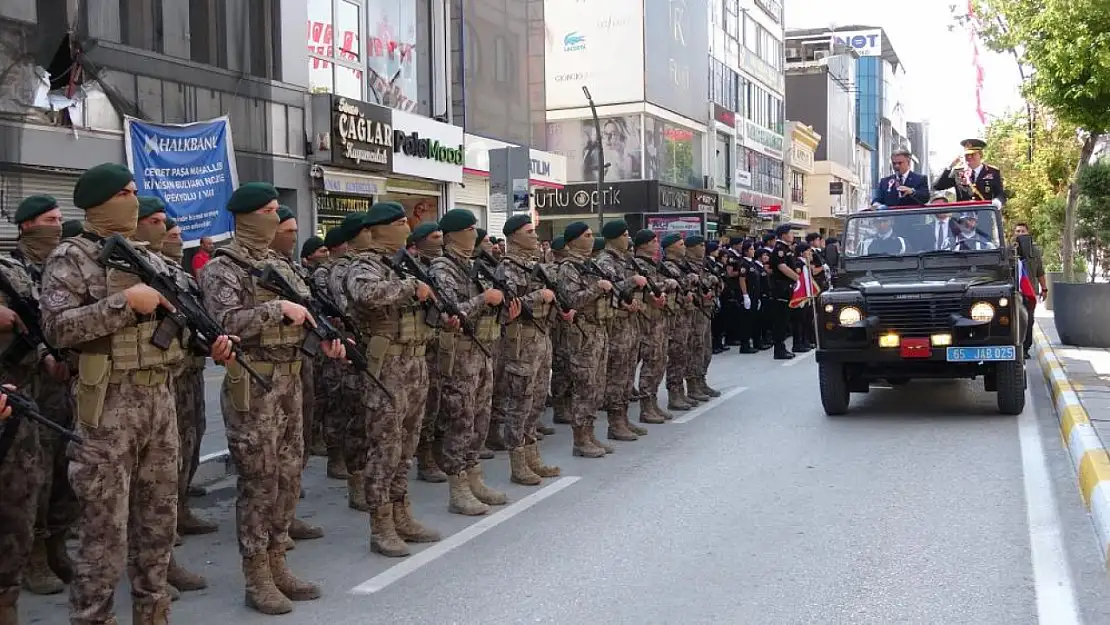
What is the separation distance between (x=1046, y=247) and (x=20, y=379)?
939 inches

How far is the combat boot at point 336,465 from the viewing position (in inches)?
310

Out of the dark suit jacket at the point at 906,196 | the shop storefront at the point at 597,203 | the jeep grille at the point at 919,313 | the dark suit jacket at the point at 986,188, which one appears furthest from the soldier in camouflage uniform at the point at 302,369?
the shop storefront at the point at 597,203

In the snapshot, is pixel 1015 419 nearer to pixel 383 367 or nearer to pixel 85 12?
pixel 383 367

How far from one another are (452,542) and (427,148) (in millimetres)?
14275

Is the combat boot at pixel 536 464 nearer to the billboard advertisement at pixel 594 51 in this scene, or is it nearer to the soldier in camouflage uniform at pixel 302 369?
the soldier in camouflage uniform at pixel 302 369

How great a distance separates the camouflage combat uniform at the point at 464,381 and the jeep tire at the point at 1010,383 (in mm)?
4972

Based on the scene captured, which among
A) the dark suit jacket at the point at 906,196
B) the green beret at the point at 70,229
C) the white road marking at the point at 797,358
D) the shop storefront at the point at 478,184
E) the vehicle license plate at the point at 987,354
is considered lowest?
the white road marking at the point at 797,358

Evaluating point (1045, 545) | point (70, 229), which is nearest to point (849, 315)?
point (1045, 545)

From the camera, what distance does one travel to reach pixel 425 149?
19344 mm

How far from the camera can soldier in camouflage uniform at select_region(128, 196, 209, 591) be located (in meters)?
5.16

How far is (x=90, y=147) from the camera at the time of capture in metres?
12.2

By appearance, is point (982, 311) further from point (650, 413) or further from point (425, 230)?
point (425, 230)

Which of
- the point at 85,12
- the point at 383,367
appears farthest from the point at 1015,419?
the point at 85,12

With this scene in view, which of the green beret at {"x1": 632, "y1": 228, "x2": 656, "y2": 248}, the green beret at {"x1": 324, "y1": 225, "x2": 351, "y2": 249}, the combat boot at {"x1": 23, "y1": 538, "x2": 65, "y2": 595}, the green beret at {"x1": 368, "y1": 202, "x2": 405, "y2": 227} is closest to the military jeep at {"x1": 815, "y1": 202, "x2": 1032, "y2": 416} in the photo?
the green beret at {"x1": 632, "y1": 228, "x2": 656, "y2": 248}
